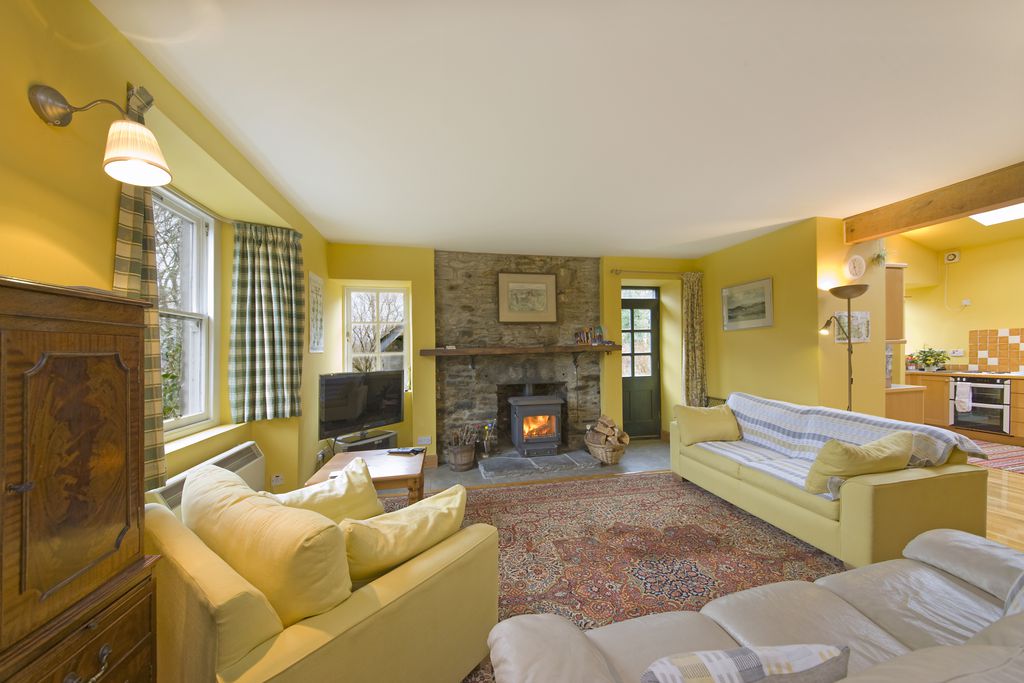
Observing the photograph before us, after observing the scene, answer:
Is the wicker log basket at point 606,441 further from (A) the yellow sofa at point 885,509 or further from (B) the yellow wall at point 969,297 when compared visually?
(B) the yellow wall at point 969,297

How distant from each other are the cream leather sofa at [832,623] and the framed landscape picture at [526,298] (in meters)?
3.80

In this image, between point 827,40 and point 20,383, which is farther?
point 827,40

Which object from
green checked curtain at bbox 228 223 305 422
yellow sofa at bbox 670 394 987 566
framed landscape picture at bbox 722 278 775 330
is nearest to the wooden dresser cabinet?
green checked curtain at bbox 228 223 305 422

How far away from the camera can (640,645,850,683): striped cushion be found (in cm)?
65

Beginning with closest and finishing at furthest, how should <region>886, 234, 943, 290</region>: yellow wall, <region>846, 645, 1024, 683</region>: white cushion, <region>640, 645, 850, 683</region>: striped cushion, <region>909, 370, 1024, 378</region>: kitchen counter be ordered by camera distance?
<region>846, 645, 1024, 683</region>: white cushion, <region>640, 645, 850, 683</region>: striped cushion, <region>909, 370, 1024, 378</region>: kitchen counter, <region>886, 234, 943, 290</region>: yellow wall

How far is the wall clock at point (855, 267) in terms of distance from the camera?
12.5 ft

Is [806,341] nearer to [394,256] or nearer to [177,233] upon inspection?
[394,256]

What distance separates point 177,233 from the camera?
255 cm

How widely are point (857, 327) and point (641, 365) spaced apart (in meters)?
2.49

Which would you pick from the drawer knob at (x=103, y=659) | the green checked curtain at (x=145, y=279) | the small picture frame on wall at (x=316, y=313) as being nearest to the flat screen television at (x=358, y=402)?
the small picture frame on wall at (x=316, y=313)

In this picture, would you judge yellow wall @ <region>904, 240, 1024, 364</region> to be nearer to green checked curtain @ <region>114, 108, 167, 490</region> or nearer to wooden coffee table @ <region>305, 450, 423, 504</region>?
wooden coffee table @ <region>305, 450, 423, 504</region>

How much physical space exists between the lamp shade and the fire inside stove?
155 inches

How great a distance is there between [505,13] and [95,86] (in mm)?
1515

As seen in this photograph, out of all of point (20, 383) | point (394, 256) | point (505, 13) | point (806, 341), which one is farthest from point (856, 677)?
point (394, 256)
